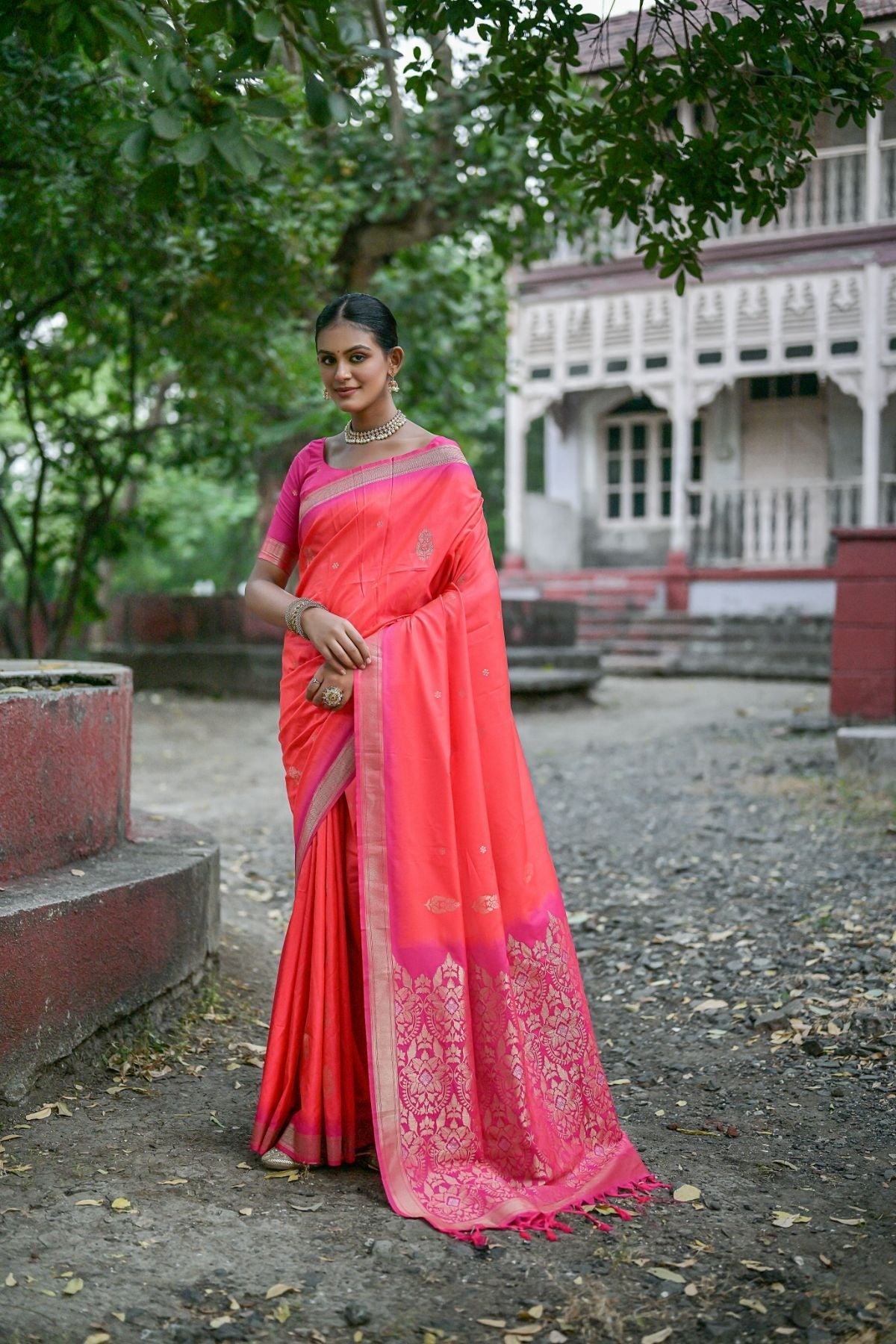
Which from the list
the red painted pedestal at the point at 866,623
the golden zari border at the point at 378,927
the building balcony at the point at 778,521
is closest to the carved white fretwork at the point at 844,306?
the building balcony at the point at 778,521

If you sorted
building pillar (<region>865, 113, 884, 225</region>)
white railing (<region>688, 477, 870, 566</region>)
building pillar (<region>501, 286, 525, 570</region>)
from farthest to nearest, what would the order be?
building pillar (<region>501, 286, 525, 570</region>) → white railing (<region>688, 477, 870, 566</region>) → building pillar (<region>865, 113, 884, 225</region>)

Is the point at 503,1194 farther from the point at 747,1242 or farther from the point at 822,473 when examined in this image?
the point at 822,473

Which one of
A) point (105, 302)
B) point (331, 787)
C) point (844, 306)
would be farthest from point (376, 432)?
point (844, 306)

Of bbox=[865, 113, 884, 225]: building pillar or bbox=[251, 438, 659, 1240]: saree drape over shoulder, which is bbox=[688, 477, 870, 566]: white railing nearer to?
bbox=[865, 113, 884, 225]: building pillar

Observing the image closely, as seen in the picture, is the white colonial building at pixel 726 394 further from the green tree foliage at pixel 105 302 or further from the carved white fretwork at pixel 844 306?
the green tree foliage at pixel 105 302

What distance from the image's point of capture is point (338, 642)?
98.9 inches

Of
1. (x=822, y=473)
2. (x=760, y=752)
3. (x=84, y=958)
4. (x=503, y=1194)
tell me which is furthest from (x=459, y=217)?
(x=822, y=473)

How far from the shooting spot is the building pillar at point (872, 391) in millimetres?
13922

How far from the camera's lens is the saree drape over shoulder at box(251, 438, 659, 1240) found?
2.48m

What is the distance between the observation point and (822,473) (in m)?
15.8

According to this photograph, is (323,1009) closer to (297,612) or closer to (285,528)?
(297,612)

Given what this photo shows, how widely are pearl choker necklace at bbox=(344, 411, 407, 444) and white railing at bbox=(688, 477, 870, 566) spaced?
1301cm

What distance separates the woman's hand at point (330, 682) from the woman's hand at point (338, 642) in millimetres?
15

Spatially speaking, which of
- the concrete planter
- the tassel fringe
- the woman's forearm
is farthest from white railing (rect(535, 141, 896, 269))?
the tassel fringe
